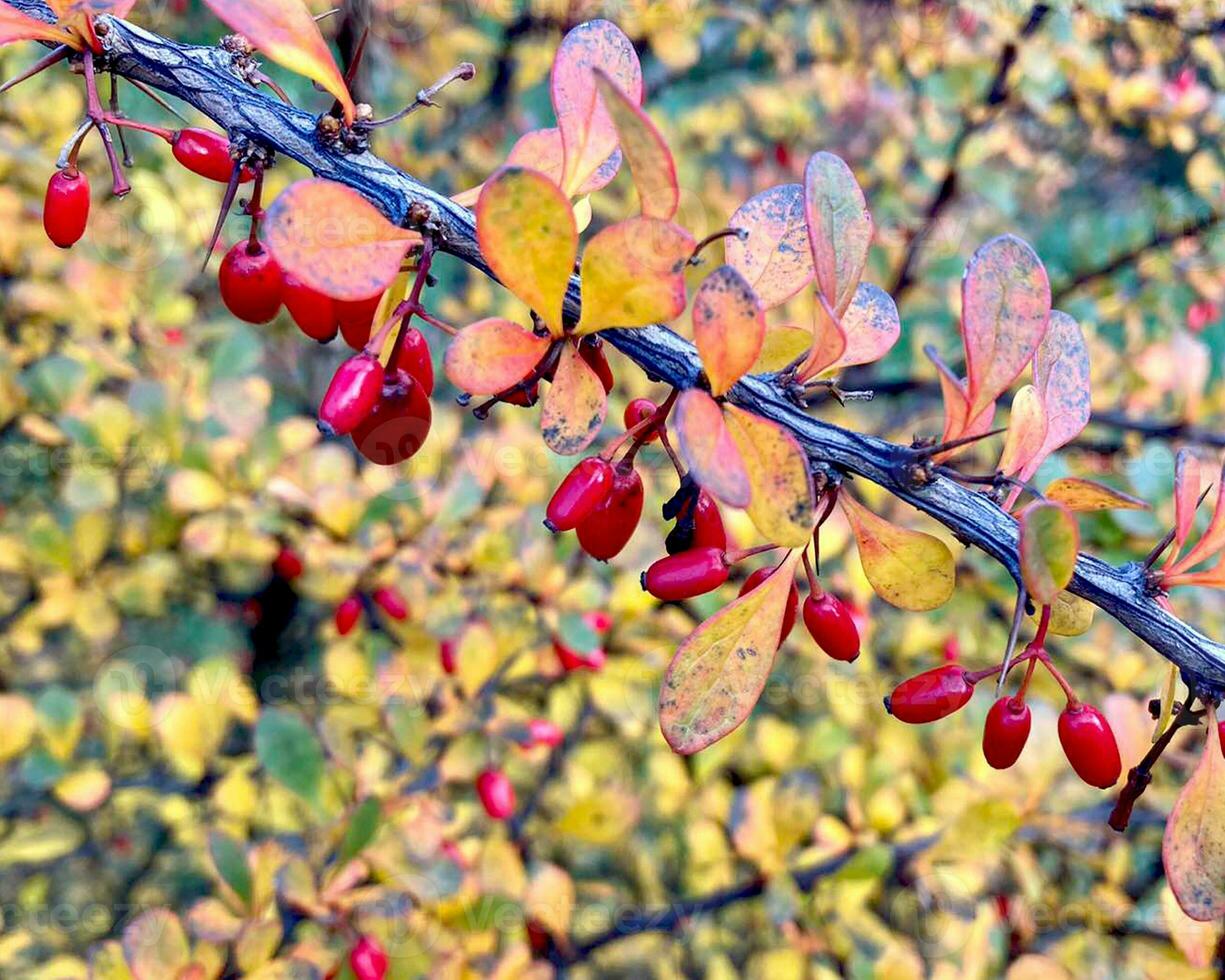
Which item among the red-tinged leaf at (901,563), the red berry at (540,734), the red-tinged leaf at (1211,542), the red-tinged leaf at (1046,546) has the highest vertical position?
the red-tinged leaf at (1046,546)

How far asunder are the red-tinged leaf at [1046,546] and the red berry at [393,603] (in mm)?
982

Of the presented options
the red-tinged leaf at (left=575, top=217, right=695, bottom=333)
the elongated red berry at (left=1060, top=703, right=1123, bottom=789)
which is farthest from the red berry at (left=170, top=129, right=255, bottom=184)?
the elongated red berry at (left=1060, top=703, right=1123, bottom=789)

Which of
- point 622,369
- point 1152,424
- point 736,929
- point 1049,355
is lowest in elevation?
point 736,929

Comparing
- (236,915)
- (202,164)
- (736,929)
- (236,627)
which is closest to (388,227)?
(202,164)

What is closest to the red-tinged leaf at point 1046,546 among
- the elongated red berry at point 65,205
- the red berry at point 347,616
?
the elongated red berry at point 65,205

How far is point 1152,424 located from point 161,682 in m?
1.72

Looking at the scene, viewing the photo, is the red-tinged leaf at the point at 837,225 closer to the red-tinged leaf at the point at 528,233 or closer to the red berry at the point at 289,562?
the red-tinged leaf at the point at 528,233

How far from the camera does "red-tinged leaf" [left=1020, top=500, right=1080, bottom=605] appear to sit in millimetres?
435

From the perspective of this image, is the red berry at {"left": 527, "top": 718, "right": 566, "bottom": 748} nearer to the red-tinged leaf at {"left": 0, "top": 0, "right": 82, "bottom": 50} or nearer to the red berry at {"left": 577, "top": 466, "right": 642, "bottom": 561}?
the red berry at {"left": 577, "top": 466, "right": 642, "bottom": 561}

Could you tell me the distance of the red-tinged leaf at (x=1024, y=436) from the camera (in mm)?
570

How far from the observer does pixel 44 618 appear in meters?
1.33

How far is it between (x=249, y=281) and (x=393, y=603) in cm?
80

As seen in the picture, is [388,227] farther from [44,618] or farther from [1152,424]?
[1152,424]

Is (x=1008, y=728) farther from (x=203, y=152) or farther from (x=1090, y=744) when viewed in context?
(x=203, y=152)
